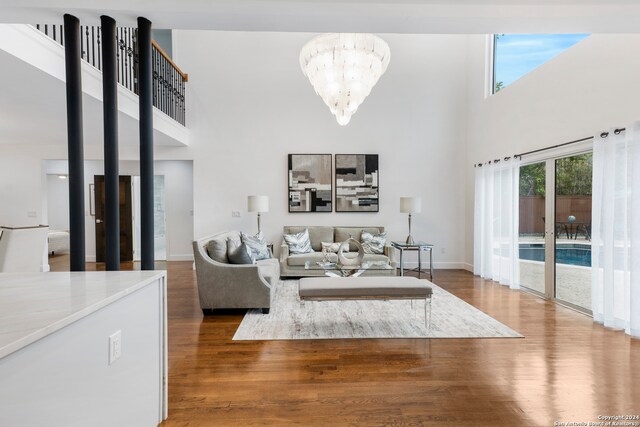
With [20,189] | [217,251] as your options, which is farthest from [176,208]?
[217,251]

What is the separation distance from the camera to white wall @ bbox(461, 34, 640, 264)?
3.47 metres

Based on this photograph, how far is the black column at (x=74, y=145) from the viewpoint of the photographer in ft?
6.54

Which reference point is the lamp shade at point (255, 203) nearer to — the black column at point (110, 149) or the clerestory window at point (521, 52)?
the black column at point (110, 149)

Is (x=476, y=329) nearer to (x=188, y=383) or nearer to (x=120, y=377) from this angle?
(x=188, y=383)

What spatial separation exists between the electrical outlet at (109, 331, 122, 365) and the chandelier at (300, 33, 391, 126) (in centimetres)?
349

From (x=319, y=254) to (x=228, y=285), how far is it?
2.20m

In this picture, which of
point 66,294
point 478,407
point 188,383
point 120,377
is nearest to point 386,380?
point 478,407

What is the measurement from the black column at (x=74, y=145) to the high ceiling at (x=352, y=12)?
0.22 m

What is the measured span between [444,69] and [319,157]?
121 inches

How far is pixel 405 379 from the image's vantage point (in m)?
2.45

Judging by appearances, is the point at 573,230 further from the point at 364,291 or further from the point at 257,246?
the point at 257,246

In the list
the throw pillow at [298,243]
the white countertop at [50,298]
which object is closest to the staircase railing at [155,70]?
the throw pillow at [298,243]

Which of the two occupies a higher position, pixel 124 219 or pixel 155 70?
pixel 155 70

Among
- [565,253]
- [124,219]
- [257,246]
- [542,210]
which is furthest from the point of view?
[124,219]
